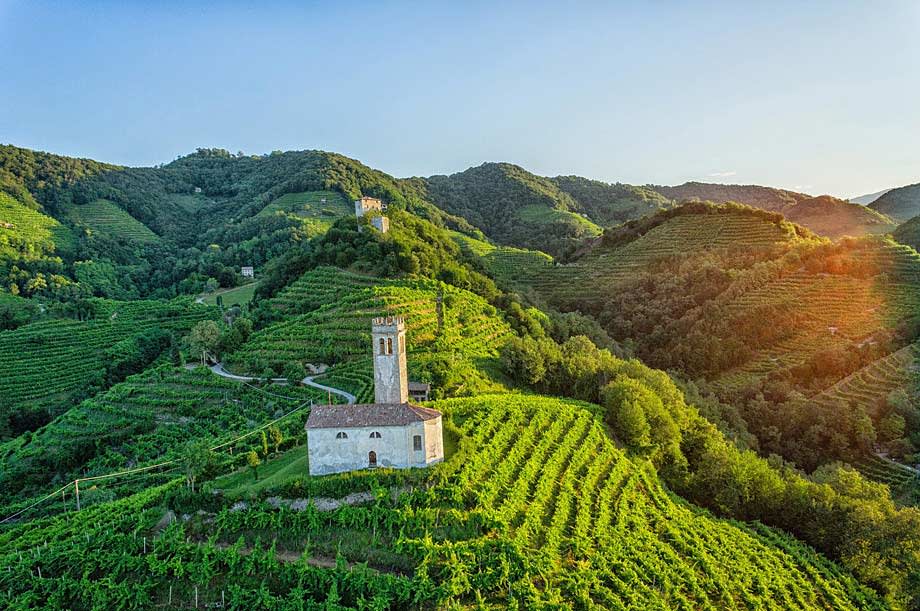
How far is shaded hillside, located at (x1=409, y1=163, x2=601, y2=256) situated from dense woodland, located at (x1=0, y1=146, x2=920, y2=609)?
20.8 metres

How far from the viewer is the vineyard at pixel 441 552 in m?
19.8

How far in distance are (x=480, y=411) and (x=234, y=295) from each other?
60.0m

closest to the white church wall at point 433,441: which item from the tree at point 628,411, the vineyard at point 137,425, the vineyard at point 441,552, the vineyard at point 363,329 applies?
the vineyard at point 441,552

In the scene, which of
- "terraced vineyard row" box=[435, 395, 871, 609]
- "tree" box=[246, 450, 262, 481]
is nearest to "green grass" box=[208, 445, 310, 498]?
"tree" box=[246, 450, 262, 481]

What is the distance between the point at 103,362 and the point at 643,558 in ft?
202

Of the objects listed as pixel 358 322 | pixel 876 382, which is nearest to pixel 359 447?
pixel 358 322

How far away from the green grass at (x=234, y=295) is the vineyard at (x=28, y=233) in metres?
33.8

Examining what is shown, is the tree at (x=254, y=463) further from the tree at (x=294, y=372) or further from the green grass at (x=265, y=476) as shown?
the tree at (x=294, y=372)

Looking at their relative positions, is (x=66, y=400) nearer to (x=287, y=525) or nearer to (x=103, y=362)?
(x=103, y=362)

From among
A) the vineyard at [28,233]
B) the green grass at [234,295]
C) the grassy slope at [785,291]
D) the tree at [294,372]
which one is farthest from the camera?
the vineyard at [28,233]

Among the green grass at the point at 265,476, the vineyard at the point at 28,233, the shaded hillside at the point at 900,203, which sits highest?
the shaded hillside at the point at 900,203

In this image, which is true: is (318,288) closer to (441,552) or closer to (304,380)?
(304,380)

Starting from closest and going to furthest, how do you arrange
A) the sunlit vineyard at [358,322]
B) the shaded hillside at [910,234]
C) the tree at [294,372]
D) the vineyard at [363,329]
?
the tree at [294,372], the vineyard at [363,329], the sunlit vineyard at [358,322], the shaded hillside at [910,234]

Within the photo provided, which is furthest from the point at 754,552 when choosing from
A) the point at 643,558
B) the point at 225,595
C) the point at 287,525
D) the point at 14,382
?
the point at 14,382
